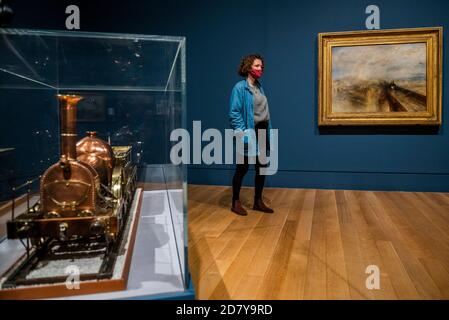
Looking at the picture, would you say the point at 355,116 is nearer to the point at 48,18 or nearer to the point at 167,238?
the point at 167,238

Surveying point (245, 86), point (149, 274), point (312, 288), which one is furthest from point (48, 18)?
point (312, 288)

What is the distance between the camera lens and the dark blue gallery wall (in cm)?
643

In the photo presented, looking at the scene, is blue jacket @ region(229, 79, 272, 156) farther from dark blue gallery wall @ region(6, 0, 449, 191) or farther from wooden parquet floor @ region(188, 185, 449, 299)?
dark blue gallery wall @ region(6, 0, 449, 191)

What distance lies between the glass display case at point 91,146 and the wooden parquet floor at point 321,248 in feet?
1.50

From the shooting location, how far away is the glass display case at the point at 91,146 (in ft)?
7.79

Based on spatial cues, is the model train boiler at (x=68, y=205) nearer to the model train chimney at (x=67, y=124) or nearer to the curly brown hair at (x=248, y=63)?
the model train chimney at (x=67, y=124)

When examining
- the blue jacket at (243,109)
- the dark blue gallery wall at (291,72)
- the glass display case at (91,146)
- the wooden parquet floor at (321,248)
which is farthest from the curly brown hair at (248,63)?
the dark blue gallery wall at (291,72)

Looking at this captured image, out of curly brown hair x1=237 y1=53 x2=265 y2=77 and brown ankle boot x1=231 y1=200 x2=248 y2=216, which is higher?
curly brown hair x1=237 y1=53 x2=265 y2=77

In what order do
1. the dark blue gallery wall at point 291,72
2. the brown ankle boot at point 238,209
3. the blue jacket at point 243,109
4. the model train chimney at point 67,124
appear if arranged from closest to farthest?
1. the model train chimney at point 67,124
2. the blue jacket at point 243,109
3. the brown ankle boot at point 238,209
4. the dark blue gallery wall at point 291,72

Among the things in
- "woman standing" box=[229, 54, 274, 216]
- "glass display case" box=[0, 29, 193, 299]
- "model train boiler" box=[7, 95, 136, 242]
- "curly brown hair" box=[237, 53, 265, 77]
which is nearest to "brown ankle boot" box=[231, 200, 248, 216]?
"woman standing" box=[229, 54, 274, 216]

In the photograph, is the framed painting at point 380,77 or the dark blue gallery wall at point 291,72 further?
the dark blue gallery wall at point 291,72

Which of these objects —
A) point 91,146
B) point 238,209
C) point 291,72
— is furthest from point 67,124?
point 291,72

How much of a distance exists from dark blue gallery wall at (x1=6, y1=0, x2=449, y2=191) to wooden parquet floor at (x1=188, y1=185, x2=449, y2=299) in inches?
36.4

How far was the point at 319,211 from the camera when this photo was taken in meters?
5.11
